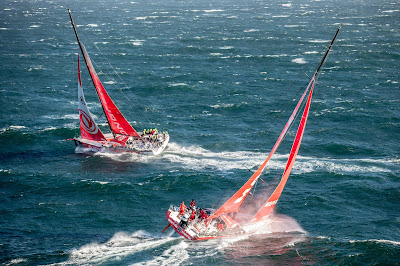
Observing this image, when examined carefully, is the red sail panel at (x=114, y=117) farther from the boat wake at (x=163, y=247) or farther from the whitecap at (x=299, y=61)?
the whitecap at (x=299, y=61)

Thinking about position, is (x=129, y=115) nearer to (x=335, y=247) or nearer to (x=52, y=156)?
(x=52, y=156)

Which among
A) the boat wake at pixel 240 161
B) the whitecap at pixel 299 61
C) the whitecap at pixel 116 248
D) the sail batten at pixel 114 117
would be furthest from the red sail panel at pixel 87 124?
the whitecap at pixel 299 61

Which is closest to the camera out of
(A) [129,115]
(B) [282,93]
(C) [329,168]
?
(C) [329,168]

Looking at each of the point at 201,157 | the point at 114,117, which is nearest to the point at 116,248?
the point at 201,157

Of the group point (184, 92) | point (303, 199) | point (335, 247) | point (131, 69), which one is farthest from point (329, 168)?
point (131, 69)

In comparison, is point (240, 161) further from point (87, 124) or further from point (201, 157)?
A: point (87, 124)

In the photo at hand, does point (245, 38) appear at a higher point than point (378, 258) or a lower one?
higher

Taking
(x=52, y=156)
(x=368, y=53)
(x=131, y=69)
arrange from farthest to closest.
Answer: (x=368, y=53)
(x=131, y=69)
(x=52, y=156)
